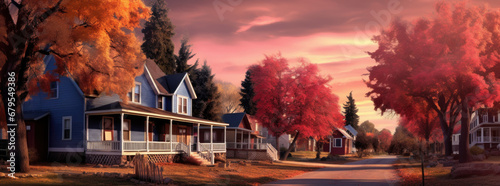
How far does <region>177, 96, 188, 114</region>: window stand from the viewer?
122ft

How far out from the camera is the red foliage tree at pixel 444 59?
27.3 m

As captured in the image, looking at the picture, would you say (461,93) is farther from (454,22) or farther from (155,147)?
(155,147)

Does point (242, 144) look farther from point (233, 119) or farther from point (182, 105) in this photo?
point (182, 105)

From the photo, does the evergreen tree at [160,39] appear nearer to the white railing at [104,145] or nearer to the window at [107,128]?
the window at [107,128]

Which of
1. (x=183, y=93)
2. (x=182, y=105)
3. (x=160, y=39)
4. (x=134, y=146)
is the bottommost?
(x=134, y=146)

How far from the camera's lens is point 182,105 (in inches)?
1491

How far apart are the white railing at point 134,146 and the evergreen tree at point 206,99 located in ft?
80.2

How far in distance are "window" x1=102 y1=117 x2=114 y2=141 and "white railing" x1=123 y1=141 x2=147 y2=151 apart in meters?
2.84

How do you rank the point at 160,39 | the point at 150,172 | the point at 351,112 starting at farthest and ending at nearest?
the point at 351,112 < the point at 160,39 < the point at 150,172

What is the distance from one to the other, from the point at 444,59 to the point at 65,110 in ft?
86.3

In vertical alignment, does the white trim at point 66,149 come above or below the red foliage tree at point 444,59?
below

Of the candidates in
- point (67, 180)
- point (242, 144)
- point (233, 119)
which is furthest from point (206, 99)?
point (67, 180)

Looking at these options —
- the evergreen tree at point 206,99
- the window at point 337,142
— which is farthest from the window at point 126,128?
the window at point 337,142

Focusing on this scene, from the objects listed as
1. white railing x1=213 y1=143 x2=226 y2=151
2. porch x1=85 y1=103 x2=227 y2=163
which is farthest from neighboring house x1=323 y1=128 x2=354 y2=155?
porch x1=85 y1=103 x2=227 y2=163
